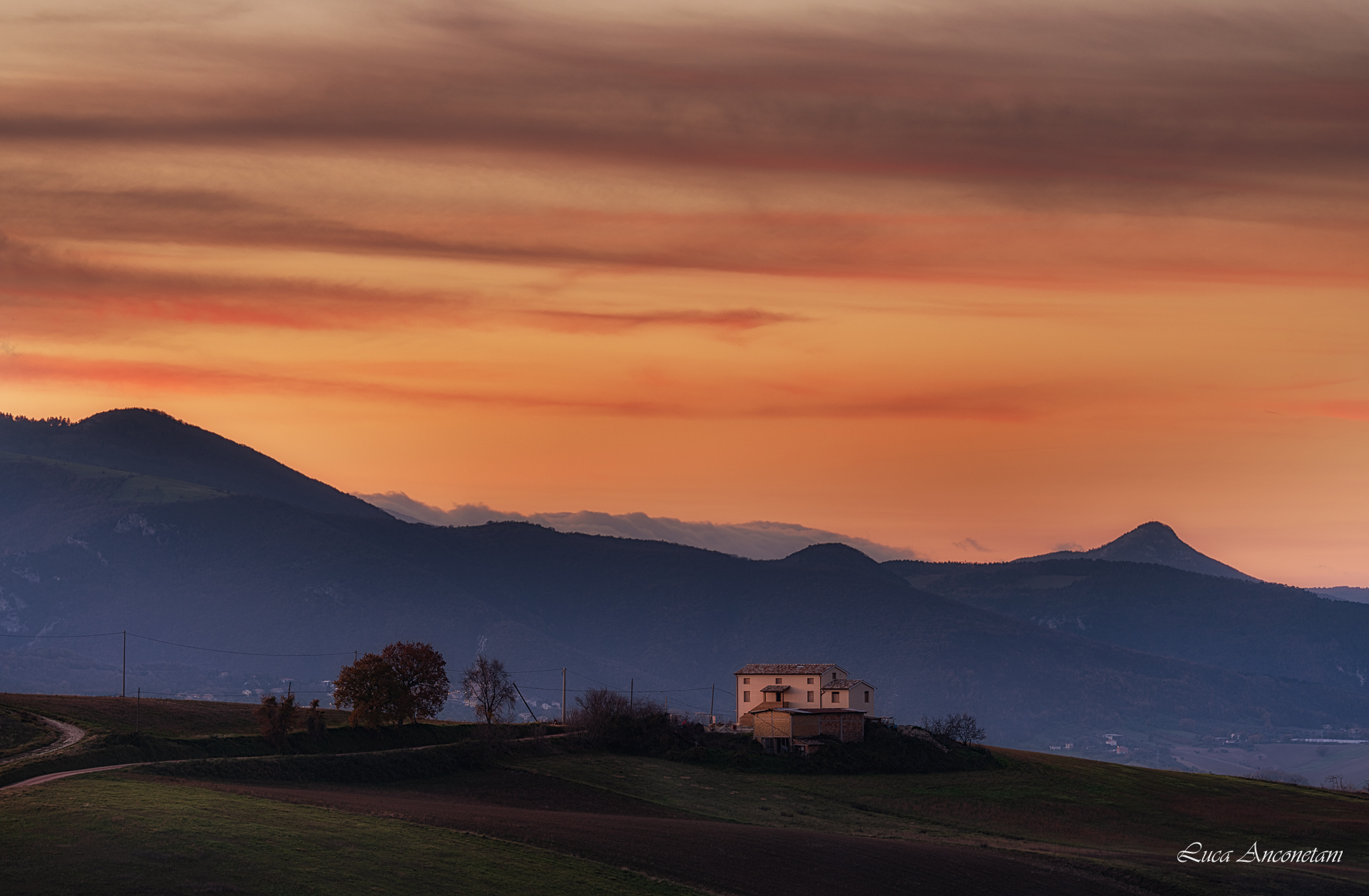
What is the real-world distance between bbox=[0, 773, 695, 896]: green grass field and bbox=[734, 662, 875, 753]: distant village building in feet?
226

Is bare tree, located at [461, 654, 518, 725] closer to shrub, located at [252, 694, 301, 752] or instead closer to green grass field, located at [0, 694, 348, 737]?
green grass field, located at [0, 694, 348, 737]

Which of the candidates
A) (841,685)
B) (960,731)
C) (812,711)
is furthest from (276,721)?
(960,731)

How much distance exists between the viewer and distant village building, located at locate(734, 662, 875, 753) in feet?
435

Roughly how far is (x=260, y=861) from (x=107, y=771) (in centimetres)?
2241

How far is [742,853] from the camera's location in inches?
2854

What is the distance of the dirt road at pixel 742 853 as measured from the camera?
219 feet

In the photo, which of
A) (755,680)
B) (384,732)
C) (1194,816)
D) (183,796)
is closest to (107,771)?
(183,796)

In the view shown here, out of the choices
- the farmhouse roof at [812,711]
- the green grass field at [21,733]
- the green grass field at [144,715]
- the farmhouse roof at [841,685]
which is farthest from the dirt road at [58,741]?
the farmhouse roof at [841,685]

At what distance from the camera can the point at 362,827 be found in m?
63.7

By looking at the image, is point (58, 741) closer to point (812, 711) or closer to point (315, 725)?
point (315, 725)

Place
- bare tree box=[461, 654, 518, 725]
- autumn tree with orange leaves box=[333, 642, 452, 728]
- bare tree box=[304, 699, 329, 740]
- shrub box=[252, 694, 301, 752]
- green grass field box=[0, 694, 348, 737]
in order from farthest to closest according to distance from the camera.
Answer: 1. bare tree box=[461, 654, 518, 725]
2. autumn tree with orange leaves box=[333, 642, 452, 728]
3. bare tree box=[304, 699, 329, 740]
4. shrub box=[252, 694, 301, 752]
5. green grass field box=[0, 694, 348, 737]

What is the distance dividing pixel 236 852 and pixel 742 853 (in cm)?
2790

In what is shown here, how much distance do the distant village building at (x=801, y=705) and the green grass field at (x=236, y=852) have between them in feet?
226

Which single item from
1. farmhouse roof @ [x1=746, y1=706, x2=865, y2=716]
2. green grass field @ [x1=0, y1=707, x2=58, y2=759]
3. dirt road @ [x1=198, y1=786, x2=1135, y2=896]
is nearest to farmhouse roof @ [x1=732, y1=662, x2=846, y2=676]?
farmhouse roof @ [x1=746, y1=706, x2=865, y2=716]
